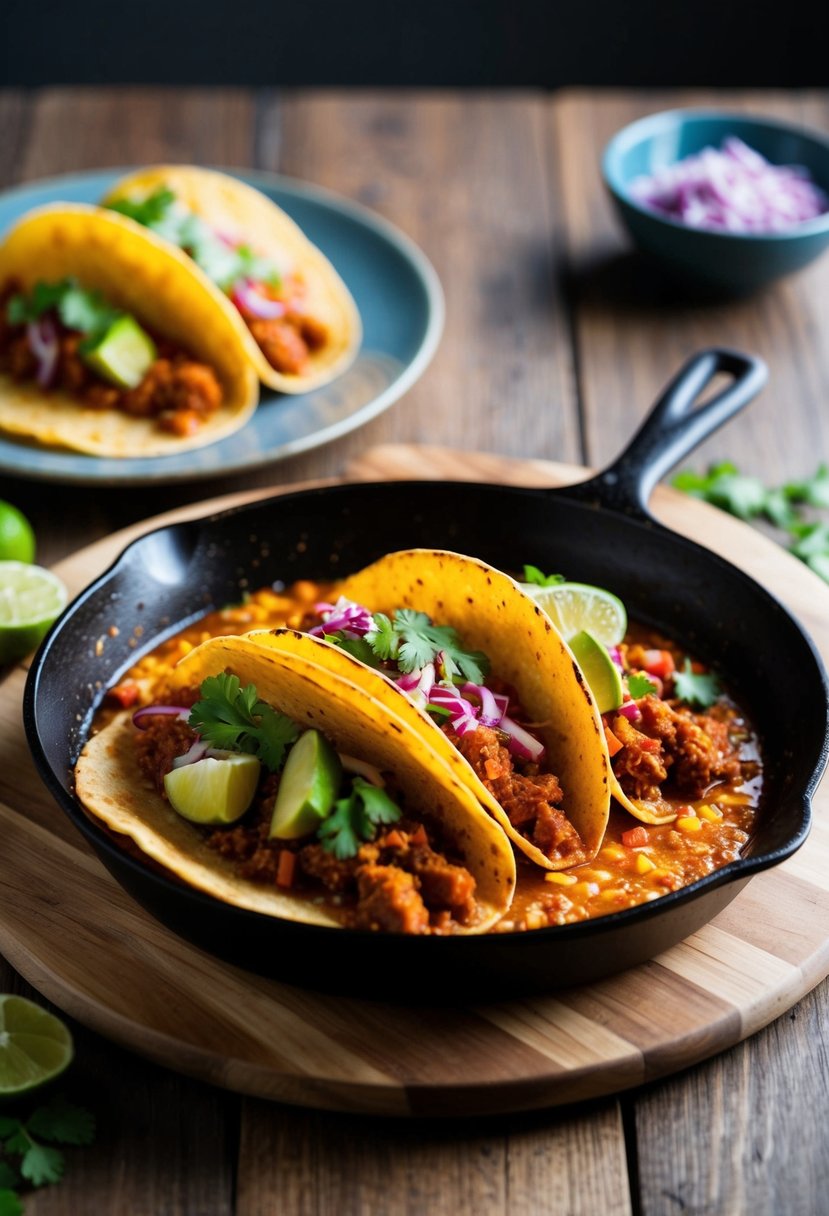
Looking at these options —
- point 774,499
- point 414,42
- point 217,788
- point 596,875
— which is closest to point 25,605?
point 217,788

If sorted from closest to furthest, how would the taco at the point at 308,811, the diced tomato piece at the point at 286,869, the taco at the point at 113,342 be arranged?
1. the taco at the point at 308,811
2. the diced tomato piece at the point at 286,869
3. the taco at the point at 113,342

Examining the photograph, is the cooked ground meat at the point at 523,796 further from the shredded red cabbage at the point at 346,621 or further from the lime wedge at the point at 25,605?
the lime wedge at the point at 25,605

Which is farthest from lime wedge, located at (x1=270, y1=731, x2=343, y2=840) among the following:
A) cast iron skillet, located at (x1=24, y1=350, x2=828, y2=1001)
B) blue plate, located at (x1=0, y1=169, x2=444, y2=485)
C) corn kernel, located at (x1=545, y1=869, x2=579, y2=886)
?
blue plate, located at (x1=0, y1=169, x2=444, y2=485)

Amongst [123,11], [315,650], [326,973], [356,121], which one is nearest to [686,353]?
[356,121]

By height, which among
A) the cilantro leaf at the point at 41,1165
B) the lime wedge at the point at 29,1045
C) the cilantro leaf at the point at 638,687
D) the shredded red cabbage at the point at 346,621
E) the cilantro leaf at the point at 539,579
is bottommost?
the cilantro leaf at the point at 41,1165

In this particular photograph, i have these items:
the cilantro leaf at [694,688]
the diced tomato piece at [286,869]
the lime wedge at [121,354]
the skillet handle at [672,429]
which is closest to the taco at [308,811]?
the diced tomato piece at [286,869]

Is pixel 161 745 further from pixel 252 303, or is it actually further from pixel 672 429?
pixel 252 303

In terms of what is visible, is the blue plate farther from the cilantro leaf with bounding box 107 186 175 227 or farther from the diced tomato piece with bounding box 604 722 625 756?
the diced tomato piece with bounding box 604 722 625 756

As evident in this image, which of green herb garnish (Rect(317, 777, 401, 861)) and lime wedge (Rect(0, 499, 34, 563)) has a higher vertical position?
green herb garnish (Rect(317, 777, 401, 861))
